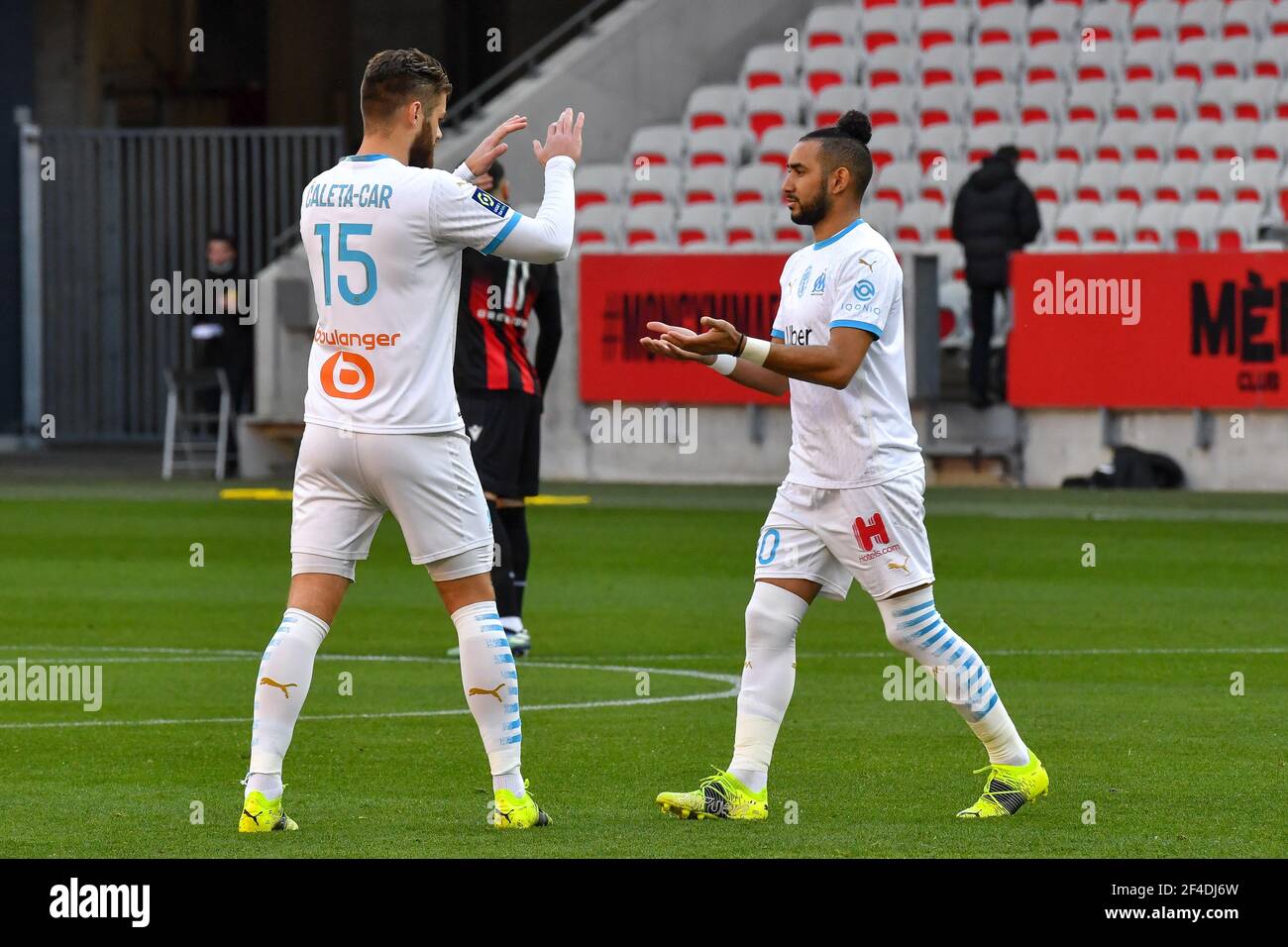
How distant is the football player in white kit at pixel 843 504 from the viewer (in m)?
6.93

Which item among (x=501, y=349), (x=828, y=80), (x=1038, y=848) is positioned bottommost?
(x=1038, y=848)

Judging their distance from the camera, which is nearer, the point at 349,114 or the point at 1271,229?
the point at 1271,229

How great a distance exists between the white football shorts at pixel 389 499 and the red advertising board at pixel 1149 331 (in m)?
15.2

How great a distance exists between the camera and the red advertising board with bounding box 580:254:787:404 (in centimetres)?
2219

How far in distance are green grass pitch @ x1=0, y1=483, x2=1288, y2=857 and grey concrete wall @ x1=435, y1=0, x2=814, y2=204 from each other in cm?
1002

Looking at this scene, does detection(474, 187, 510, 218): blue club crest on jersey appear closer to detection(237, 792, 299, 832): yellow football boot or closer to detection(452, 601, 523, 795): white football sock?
detection(452, 601, 523, 795): white football sock

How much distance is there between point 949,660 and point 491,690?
4.29ft

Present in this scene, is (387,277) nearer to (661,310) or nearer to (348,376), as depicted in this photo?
(348,376)

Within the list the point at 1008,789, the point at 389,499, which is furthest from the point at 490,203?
the point at 1008,789

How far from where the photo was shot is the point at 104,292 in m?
28.6

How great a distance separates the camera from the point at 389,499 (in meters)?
6.62

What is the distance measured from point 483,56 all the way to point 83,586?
65.2 ft
